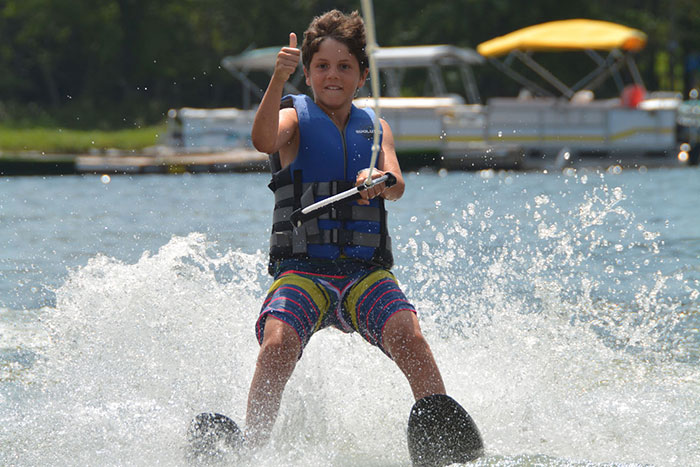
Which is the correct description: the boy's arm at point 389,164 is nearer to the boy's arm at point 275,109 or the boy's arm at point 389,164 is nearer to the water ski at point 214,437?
the boy's arm at point 275,109

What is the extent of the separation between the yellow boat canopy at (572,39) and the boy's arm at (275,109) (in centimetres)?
1764

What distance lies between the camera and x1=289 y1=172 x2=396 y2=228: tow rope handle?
3.35 metres

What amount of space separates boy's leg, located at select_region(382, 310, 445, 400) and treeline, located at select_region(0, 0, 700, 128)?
29.2 m

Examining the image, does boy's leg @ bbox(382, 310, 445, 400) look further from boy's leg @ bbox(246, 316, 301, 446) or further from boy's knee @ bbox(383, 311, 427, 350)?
boy's leg @ bbox(246, 316, 301, 446)

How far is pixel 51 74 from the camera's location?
38656 mm

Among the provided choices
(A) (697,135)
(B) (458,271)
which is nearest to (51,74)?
(A) (697,135)

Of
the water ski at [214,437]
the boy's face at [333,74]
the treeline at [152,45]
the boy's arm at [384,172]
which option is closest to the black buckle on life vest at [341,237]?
the boy's arm at [384,172]

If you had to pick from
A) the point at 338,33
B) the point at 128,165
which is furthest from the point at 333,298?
the point at 128,165

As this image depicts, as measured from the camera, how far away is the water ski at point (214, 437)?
10.9 feet

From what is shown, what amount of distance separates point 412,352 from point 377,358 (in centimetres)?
125

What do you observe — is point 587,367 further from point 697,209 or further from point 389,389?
point 697,209

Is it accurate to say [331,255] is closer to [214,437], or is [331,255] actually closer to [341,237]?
[341,237]

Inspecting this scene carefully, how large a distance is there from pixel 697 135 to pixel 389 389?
638 inches

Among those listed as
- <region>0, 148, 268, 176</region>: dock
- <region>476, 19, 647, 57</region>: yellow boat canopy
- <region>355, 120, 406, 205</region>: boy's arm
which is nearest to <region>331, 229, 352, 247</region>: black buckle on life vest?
<region>355, 120, 406, 205</region>: boy's arm
